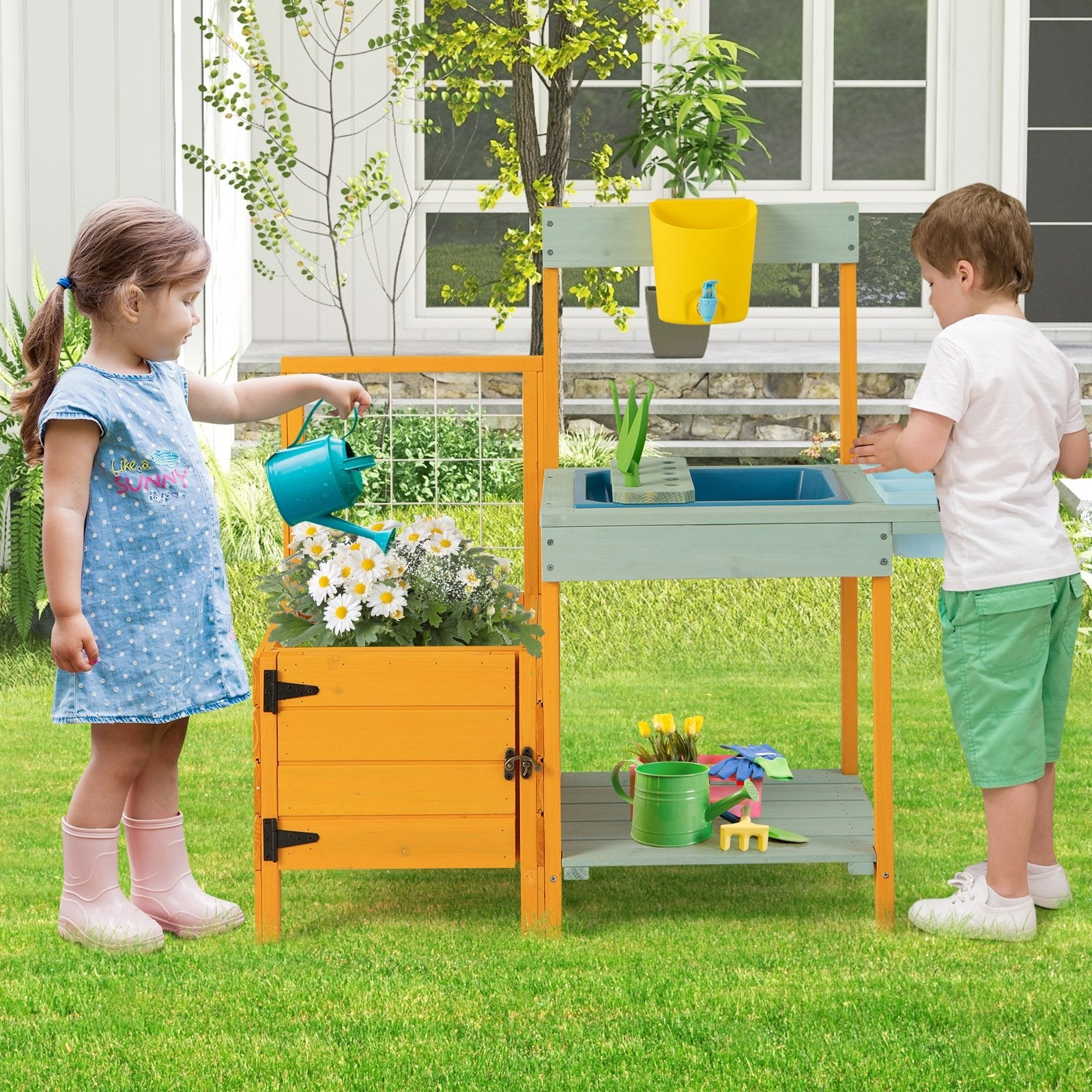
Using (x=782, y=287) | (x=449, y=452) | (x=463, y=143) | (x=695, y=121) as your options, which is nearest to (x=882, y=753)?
(x=449, y=452)

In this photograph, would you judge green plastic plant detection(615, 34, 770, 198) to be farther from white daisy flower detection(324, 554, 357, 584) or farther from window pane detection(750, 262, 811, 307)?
white daisy flower detection(324, 554, 357, 584)

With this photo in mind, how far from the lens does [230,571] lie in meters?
5.29

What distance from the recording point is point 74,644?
2.38 m

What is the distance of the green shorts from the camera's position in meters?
2.52

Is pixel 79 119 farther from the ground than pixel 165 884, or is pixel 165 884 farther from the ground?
pixel 79 119

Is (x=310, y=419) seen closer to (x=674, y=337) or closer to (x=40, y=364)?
(x=40, y=364)

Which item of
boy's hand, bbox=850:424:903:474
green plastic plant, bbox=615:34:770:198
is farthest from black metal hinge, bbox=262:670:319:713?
green plastic plant, bbox=615:34:770:198

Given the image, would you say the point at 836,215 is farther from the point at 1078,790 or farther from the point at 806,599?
the point at 806,599

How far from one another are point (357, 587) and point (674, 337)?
14.6ft

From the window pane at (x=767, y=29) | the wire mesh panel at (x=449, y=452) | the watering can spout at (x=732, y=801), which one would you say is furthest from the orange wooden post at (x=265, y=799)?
the window pane at (x=767, y=29)

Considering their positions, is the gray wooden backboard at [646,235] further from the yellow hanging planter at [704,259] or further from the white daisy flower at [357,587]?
the white daisy flower at [357,587]

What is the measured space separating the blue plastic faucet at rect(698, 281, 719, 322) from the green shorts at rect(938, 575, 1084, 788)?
24.8 inches

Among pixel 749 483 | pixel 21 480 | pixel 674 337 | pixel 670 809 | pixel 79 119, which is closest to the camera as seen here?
pixel 670 809

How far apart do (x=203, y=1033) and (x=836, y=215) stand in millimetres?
1724
